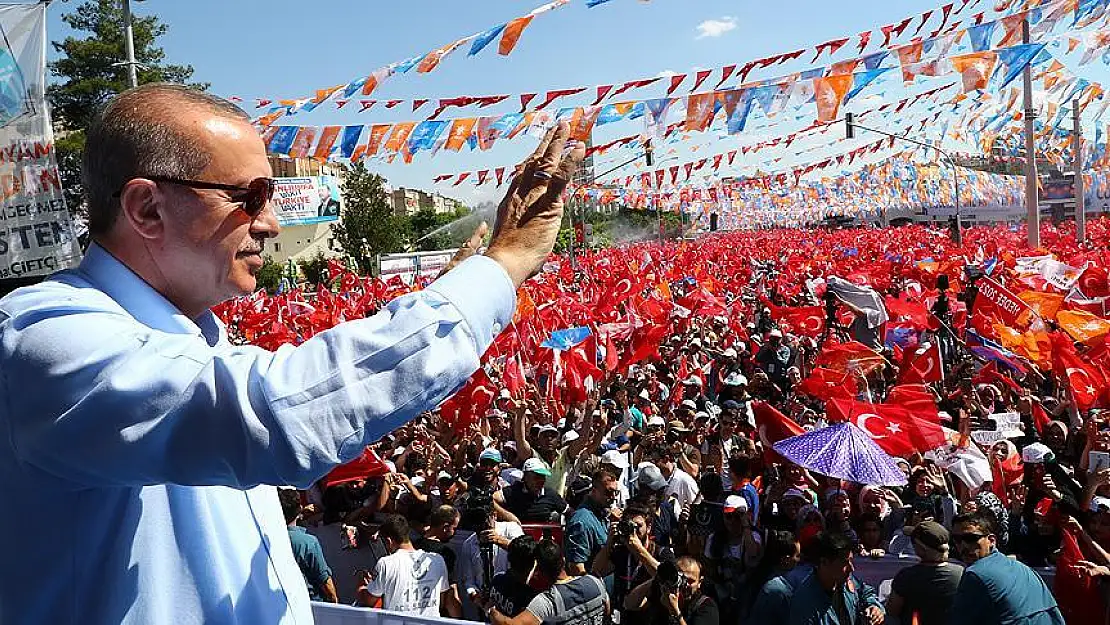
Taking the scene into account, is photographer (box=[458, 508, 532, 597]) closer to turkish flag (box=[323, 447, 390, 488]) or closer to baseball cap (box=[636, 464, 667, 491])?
turkish flag (box=[323, 447, 390, 488])

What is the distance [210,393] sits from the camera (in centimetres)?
96

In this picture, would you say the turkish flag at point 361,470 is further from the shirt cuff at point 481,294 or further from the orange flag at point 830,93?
the orange flag at point 830,93

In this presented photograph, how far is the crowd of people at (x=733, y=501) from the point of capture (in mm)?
4816

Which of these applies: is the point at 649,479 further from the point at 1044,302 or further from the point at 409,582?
the point at 1044,302

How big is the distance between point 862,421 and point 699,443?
6.18 ft

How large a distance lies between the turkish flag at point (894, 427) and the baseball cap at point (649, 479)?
161 cm

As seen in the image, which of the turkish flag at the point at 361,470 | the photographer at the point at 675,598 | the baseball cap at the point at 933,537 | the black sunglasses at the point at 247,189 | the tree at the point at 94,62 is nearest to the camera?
the black sunglasses at the point at 247,189

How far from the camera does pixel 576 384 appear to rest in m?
11.1

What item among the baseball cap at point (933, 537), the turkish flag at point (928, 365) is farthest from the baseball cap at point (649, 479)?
the turkish flag at point (928, 365)

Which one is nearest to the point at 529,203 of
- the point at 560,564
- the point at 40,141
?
the point at 560,564

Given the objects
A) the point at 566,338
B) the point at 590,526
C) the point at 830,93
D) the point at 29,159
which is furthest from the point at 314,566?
the point at 830,93

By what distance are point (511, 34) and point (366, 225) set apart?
40.6 m

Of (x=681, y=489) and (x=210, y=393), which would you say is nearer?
(x=210, y=393)

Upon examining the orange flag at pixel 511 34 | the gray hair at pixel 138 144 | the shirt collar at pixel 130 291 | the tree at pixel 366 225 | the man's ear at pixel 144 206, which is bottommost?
the tree at pixel 366 225
